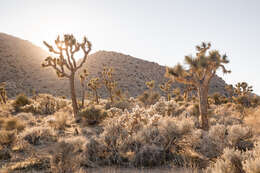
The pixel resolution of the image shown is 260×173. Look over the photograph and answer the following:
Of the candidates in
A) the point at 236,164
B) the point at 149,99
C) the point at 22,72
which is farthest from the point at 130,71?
the point at 236,164

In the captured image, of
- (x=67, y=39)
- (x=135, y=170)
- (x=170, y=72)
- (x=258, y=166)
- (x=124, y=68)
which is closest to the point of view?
(x=258, y=166)

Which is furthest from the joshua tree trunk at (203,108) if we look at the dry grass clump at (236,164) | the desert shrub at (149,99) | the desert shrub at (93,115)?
the desert shrub at (149,99)

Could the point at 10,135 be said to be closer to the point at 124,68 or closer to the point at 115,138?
the point at 115,138

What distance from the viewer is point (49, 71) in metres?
61.7

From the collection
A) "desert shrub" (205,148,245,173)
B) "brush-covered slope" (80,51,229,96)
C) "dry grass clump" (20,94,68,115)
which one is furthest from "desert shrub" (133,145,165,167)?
"brush-covered slope" (80,51,229,96)

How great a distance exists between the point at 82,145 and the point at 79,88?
149ft

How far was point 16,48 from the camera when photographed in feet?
223

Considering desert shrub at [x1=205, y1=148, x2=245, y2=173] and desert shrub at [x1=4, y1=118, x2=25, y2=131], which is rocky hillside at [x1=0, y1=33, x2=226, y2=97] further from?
desert shrub at [x1=205, y1=148, x2=245, y2=173]

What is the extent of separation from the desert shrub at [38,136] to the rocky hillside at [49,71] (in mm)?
38509

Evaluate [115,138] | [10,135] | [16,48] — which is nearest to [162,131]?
[115,138]

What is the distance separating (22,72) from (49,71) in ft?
28.5

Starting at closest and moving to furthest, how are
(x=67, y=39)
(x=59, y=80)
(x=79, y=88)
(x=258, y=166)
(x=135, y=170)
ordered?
(x=258, y=166), (x=135, y=170), (x=67, y=39), (x=79, y=88), (x=59, y=80)

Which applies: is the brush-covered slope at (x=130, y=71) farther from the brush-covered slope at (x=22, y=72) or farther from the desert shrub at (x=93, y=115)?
the desert shrub at (x=93, y=115)

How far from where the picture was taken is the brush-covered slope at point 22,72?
47125 mm
